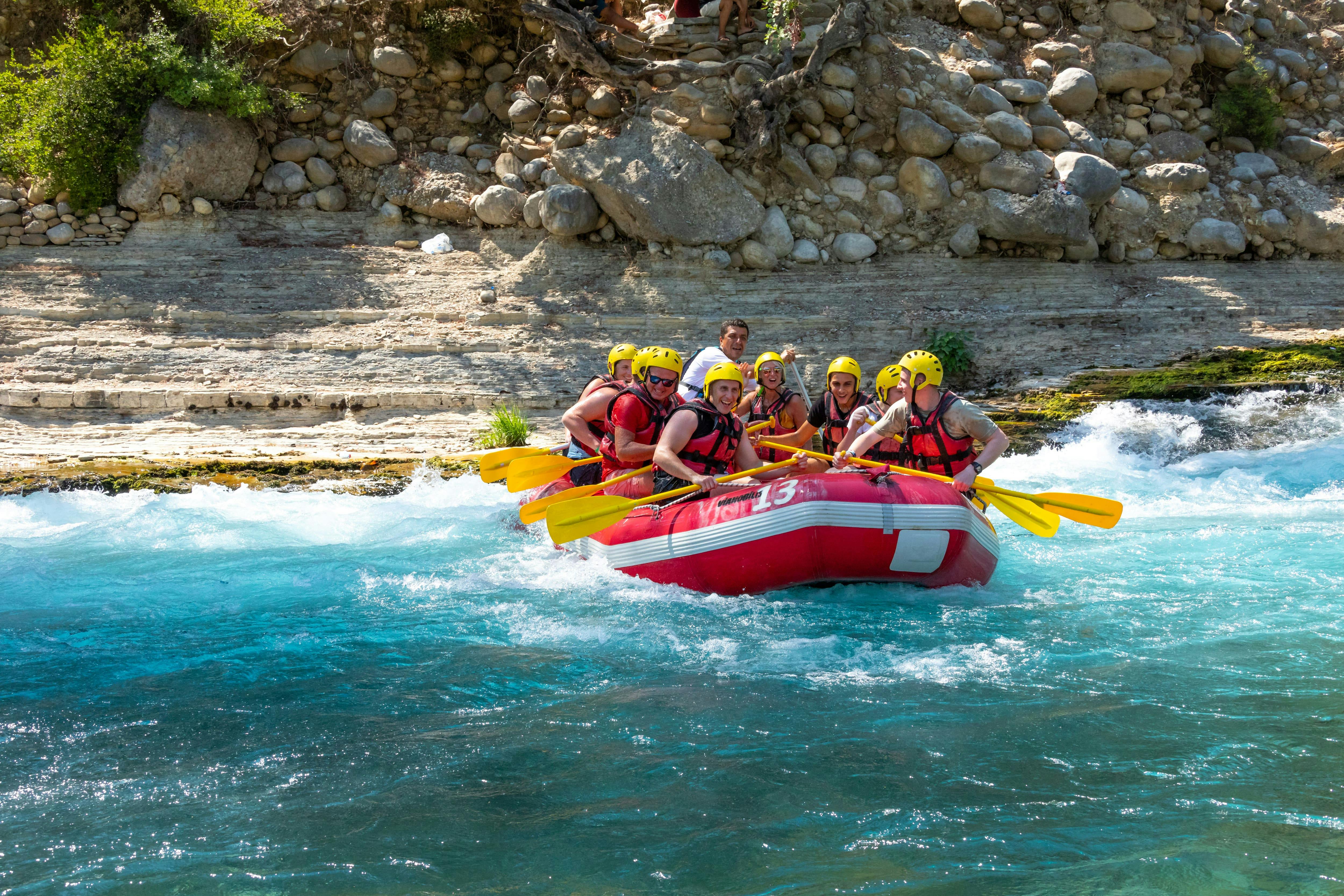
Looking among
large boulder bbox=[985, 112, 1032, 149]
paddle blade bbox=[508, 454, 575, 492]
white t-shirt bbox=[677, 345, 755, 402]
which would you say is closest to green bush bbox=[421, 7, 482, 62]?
large boulder bbox=[985, 112, 1032, 149]

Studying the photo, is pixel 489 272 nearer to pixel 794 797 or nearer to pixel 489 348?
pixel 489 348

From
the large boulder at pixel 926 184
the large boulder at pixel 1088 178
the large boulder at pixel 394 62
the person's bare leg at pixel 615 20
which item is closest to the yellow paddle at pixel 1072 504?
the large boulder at pixel 926 184

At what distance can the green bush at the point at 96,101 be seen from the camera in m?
11.7

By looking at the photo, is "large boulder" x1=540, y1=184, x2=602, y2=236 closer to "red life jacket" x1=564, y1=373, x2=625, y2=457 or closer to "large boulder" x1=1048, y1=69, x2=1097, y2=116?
"red life jacket" x1=564, y1=373, x2=625, y2=457

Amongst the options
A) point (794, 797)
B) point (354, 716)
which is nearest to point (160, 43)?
point (354, 716)

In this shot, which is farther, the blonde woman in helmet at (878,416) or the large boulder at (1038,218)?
the large boulder at (1038,218)

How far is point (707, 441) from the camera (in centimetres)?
600

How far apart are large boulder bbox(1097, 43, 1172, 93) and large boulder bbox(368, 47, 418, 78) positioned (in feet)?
30.0

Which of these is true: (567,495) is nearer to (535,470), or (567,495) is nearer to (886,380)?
(535,470)

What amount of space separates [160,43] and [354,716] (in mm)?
10967

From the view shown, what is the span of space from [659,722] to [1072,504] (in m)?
3.00

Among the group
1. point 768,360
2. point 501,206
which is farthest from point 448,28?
point 768,360

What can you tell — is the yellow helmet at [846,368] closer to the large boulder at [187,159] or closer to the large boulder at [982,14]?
the large boulder at [187,159]

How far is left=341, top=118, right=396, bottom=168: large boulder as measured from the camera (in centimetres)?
1290
